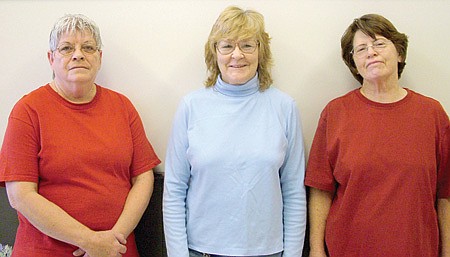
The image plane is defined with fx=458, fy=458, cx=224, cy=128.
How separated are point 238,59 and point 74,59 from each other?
2.09 feet

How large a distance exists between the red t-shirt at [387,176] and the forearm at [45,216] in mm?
927

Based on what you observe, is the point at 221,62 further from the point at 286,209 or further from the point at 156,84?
the point at 286,209

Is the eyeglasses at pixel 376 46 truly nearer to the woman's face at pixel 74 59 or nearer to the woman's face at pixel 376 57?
the woman's face at pixel 376 57

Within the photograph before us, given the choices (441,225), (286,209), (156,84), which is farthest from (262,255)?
(156,84)

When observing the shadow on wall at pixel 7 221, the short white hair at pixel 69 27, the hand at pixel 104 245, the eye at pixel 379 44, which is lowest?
the shadow on wall at pixel 7 221

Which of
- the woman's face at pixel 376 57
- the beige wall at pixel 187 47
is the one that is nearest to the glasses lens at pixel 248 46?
the beige wall at pixel 187 47

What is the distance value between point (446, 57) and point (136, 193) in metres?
1.44

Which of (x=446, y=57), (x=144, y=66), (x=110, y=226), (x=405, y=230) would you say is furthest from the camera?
(x=144, y=66)

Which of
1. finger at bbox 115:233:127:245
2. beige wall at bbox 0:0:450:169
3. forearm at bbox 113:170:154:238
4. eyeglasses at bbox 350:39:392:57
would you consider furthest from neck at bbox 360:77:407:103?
finger at bbox 115:233:127:245

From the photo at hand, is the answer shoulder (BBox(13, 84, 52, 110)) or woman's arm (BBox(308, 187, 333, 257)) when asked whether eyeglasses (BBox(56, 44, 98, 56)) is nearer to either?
shoulder (BBox(13, 84, 52, 110))

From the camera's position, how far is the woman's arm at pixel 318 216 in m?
1.84

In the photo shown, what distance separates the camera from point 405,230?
5.51ft

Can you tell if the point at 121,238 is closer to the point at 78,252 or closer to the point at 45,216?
the point at 78,252

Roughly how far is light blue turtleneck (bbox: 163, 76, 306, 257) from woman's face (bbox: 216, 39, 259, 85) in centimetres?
4
